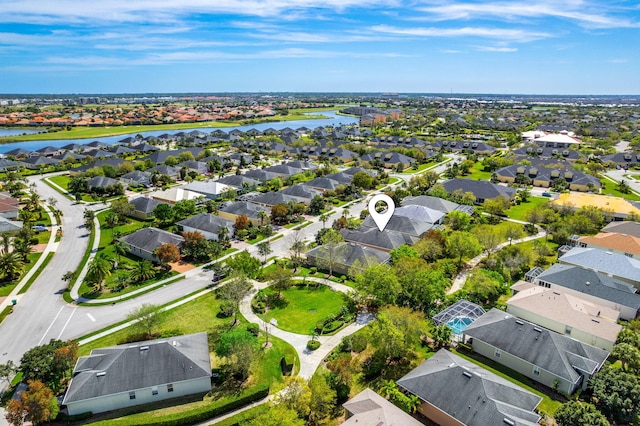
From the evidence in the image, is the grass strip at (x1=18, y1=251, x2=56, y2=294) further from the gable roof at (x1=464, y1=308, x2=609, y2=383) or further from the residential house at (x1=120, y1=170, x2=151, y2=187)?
the gable roof at (x1=464, y1=308, x2=609, y2=383)

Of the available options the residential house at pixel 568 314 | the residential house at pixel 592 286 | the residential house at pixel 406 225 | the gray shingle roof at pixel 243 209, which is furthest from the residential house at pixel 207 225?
the residential house at pixel 592 286

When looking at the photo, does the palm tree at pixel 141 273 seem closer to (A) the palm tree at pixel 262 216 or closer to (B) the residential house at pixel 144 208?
(A) the palm tree at pixel 262 216

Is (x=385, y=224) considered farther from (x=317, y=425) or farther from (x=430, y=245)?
(x=317, y=425)

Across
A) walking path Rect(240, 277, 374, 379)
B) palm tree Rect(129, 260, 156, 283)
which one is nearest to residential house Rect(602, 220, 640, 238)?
walking path Rect(240, 277, 374, 379)

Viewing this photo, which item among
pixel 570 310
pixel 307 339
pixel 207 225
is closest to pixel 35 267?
pixel 207 225

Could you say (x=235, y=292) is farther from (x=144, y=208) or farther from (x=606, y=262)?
(x=606, y=262)

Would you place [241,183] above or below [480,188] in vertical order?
below
